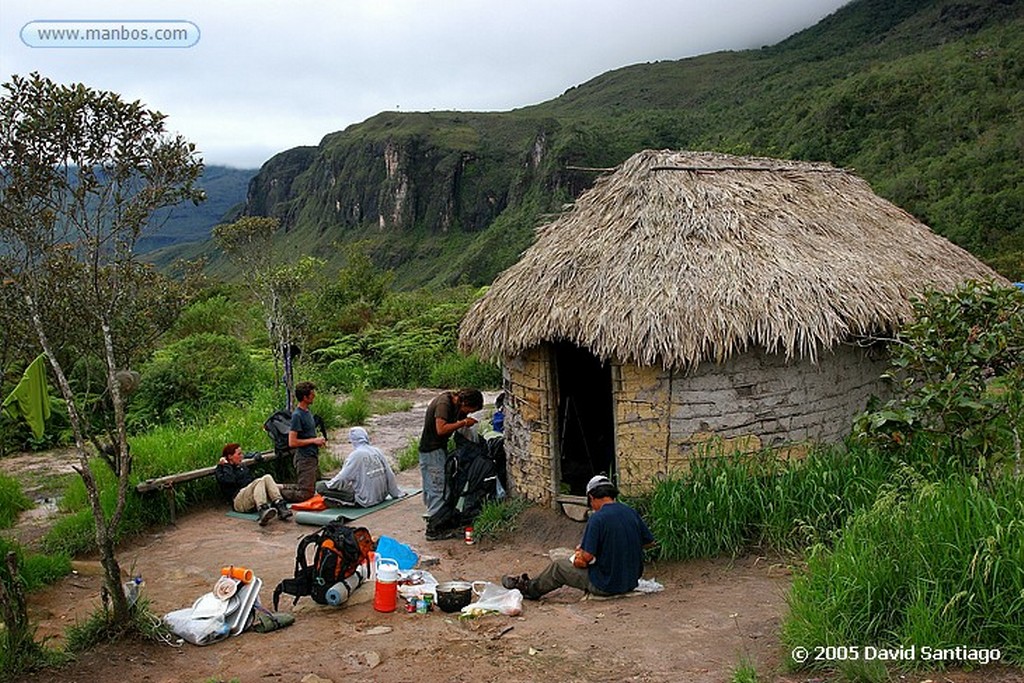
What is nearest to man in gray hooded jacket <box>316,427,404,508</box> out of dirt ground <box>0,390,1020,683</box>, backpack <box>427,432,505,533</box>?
backpack <box>427,432,505,533</box>

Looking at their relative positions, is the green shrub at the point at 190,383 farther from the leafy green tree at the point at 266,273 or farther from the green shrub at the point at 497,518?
the green shrub at the point at 497,518

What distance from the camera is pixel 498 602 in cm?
598

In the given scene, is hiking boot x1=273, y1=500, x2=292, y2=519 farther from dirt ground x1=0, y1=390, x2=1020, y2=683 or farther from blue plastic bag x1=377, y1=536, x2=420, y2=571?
blue plastic bag x1=377, y1=536, x2=420, y2=571

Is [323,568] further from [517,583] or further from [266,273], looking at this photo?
[266,273]

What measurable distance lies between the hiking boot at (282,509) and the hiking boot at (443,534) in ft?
5.62

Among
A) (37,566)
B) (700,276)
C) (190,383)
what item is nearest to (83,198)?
(37,566)

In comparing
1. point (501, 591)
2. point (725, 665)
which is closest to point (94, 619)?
point (501, 591)

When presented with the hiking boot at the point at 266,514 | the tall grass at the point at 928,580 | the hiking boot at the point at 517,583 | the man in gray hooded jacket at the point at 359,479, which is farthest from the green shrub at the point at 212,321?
the tall grass at the point at 928,580

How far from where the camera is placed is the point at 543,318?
752 centimetres

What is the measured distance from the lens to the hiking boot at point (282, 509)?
8734 mm

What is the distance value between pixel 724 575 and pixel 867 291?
117 inches

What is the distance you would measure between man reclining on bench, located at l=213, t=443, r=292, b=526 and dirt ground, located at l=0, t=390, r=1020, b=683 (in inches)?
46.4

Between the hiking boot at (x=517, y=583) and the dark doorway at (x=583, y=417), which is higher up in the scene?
the dark doorway at (x=583, y=417)

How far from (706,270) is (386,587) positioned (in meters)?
3.75
